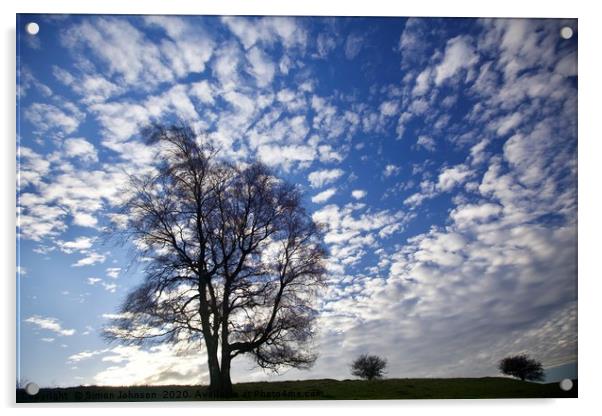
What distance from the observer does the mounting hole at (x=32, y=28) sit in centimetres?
684

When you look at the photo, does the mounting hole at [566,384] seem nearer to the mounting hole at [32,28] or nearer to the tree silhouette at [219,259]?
the tree silhouette at [219,259]

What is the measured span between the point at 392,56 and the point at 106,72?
3.82 meters

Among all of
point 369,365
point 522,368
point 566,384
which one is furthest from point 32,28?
point 566,384

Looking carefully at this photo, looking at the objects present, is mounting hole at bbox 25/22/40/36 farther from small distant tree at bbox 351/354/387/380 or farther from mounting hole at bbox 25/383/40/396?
small distant tree at bbox 351/354/387/380

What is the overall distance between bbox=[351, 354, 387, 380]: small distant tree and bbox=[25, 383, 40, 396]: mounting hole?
3.93 metres

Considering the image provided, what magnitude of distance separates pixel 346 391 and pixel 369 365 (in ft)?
1.43

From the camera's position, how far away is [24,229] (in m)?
6.66

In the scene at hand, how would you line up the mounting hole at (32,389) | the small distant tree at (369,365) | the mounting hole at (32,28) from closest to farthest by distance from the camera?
the mounting hole at (32,389)
the small distant tree at (369,365)
the mounting hole at (32,28)

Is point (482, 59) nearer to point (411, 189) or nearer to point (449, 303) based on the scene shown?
point (411, 189)

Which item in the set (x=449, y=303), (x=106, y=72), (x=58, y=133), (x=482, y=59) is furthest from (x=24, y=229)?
(x=482, y=59)
